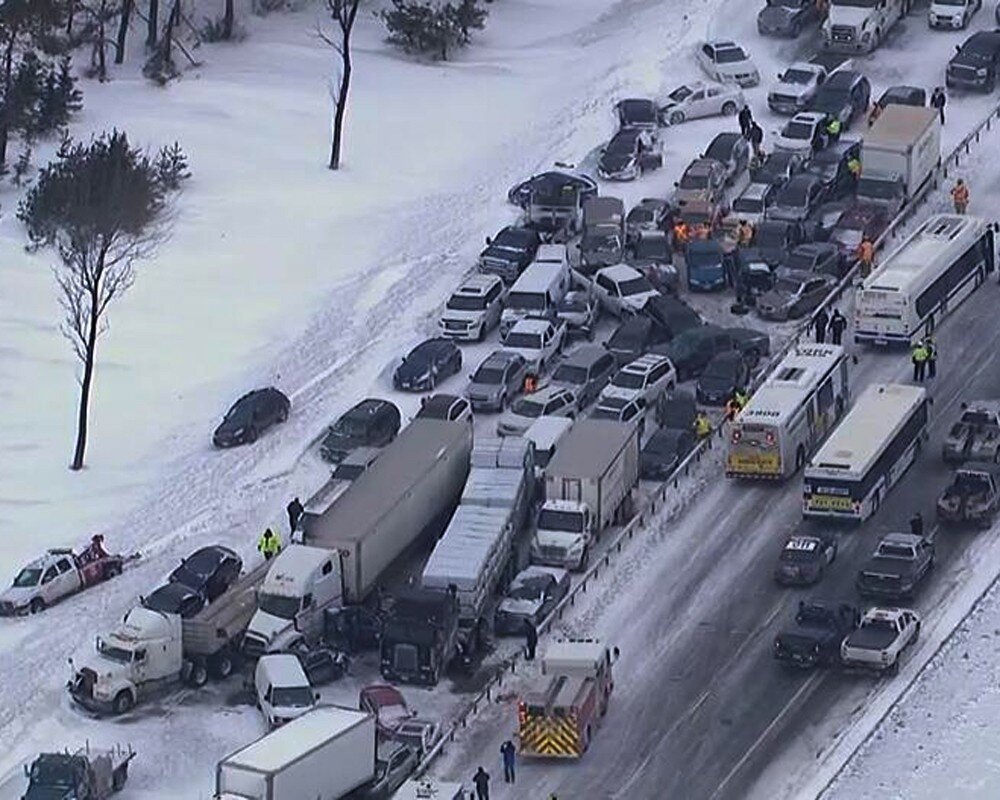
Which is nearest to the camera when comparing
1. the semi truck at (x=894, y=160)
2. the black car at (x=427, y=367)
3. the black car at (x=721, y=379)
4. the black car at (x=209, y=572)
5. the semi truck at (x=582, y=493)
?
the black car at (x=209, y=572)

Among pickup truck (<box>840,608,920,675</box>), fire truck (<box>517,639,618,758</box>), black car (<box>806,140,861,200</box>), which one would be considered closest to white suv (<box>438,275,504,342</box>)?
black car (<box>806,140,861,200</box>)

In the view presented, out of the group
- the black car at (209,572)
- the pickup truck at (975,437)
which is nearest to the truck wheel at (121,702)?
the black car at (209,572)

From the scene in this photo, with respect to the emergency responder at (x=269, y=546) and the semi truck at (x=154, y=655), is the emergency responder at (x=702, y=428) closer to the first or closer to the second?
the emergency responder at (x=269, y=546)

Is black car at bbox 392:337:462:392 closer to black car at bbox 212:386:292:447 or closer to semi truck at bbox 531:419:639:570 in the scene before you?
black car at bbox 212:386:292:447

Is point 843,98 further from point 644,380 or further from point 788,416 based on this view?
point 788,416

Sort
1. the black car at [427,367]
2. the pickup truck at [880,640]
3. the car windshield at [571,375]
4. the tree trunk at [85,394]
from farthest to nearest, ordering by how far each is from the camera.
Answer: the black car at [427,367] → the car windshield at [571,375] → the tree trunk at [85,394] → the pickup truck at [880,640]

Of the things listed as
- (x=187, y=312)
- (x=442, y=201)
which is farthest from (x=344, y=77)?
(x=187, y=312)

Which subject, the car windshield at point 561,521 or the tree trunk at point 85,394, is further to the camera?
the tree trunk at point 85,394
